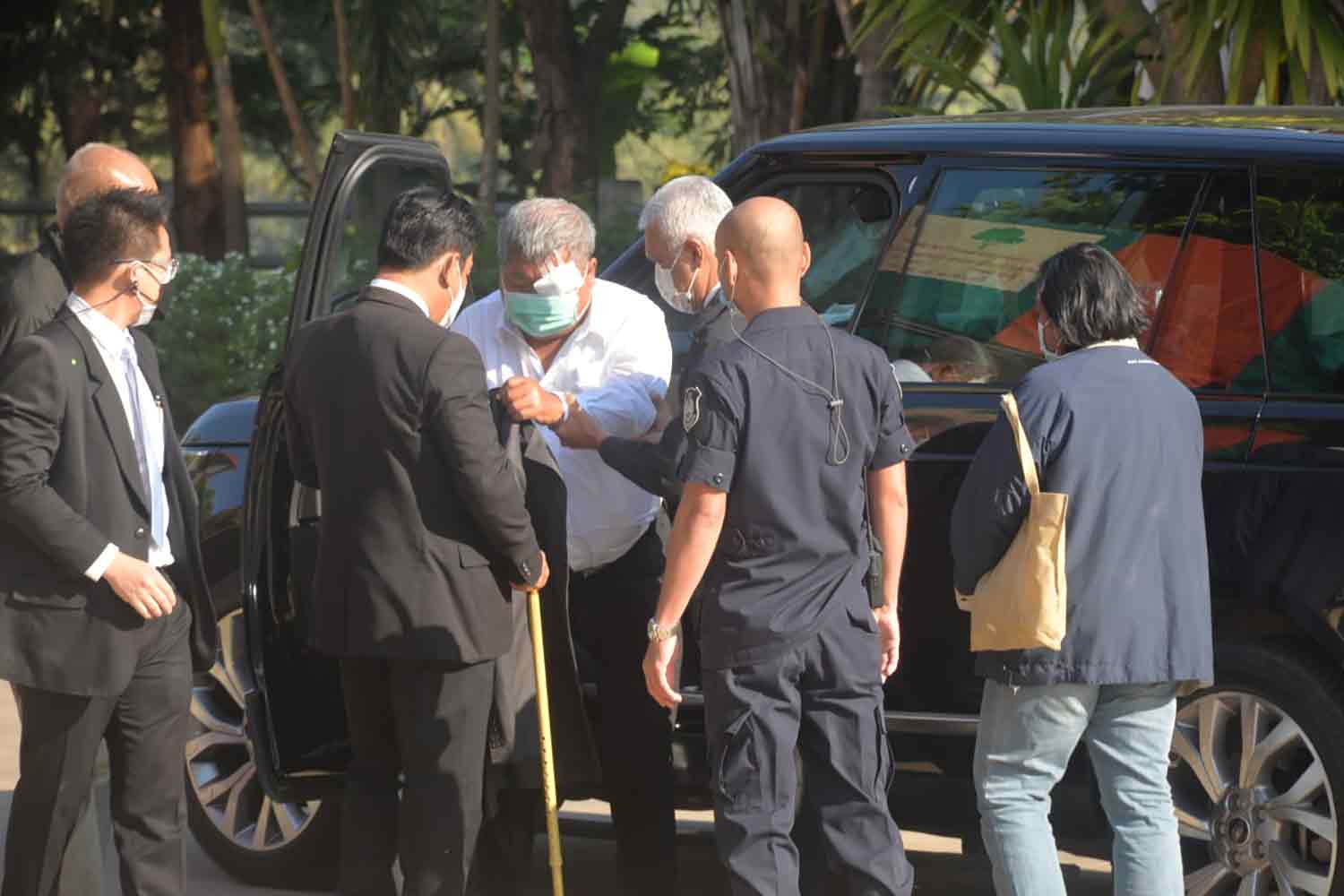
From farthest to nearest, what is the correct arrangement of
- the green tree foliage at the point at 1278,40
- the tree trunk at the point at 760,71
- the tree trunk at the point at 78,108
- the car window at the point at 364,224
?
1. the tree trunk at the point at 78,108
2. the tree trunk at the point at 760,71
3. the green tree foliage at the point at 1278,40
4. the car window at the point at 364,224

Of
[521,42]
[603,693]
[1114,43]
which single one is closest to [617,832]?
[603,693]

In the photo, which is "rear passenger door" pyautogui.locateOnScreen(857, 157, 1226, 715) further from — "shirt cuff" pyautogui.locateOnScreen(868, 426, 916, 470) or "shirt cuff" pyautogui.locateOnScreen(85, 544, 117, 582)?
"shirt cuff" pyautogui.locateOnScreen(85, 544, 117, 582)

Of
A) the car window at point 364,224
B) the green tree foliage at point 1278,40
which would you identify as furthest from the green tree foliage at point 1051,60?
the car window at point 364,224

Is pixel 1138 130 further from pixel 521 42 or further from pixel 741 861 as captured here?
pixel 521 42

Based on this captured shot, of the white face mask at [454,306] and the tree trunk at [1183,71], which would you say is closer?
the white face mask at [454,306]

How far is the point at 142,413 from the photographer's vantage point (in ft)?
14.5

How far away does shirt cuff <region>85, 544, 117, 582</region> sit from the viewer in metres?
4.23

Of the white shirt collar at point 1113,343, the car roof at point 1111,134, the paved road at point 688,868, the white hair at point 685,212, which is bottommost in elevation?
the paved road at point 688,868

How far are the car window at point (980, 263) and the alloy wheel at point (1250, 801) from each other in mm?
913

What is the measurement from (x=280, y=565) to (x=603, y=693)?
2.82 feet

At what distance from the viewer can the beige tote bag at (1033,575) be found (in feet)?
13.5

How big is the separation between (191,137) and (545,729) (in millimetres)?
15129

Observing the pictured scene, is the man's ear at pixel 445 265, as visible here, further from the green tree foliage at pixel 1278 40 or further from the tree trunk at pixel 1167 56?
the tree trunk at pixel 1167 56

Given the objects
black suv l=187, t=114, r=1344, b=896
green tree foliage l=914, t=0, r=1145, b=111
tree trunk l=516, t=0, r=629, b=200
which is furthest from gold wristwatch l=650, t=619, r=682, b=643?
Result: tree trunk l=516, t=0, r=629, b=200
